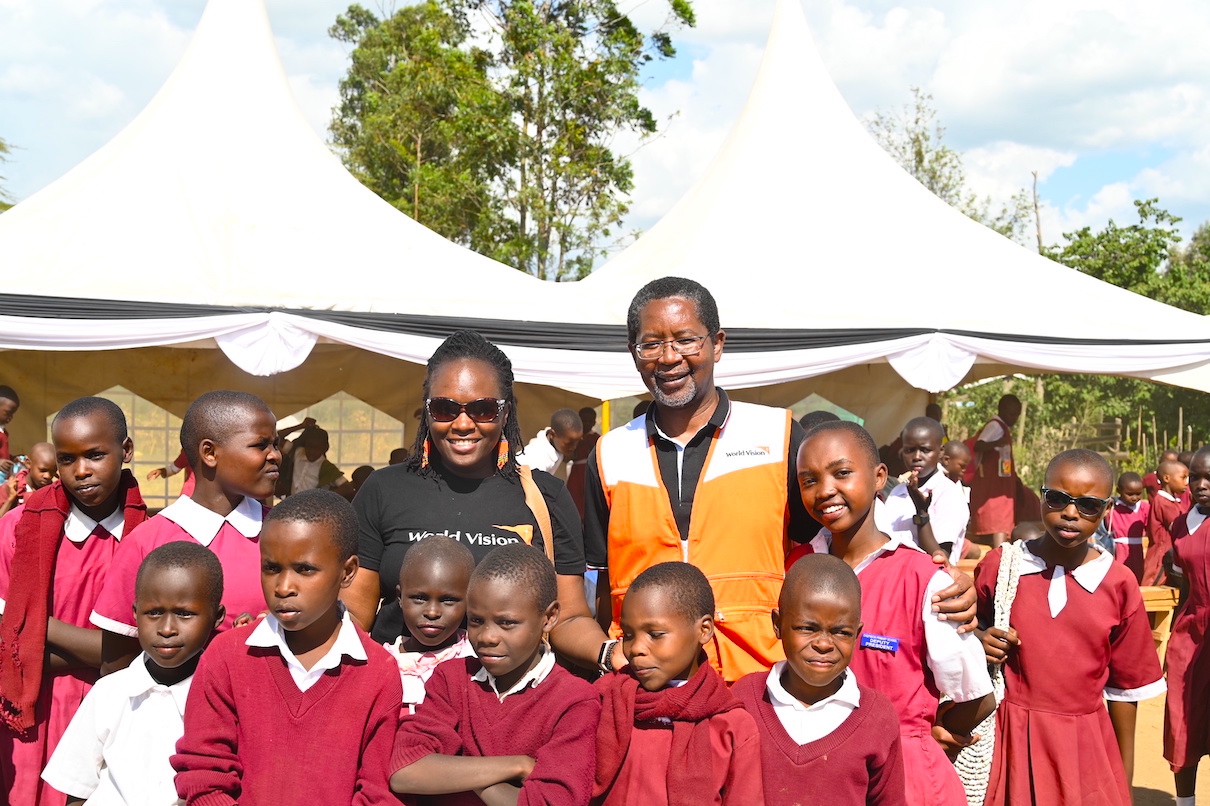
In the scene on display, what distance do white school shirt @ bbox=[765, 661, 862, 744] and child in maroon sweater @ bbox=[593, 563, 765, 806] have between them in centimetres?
10

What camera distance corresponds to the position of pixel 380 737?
7.04 feet

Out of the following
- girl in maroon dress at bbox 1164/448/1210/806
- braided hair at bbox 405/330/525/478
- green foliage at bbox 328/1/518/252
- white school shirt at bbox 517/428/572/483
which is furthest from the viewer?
green foliage at bbox 328/1/518/252

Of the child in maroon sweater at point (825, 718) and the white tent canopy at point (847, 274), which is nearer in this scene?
the child in maroon sweater at point (825, 718)

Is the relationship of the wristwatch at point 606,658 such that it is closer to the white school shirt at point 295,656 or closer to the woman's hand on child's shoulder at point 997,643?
the white school shirt at point 295,656

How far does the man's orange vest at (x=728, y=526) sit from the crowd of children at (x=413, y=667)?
0.08 m

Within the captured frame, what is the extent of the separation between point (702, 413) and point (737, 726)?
0.76 meters

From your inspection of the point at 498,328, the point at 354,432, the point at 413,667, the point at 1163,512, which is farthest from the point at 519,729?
the point at 354,432

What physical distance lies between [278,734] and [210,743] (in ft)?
0.44

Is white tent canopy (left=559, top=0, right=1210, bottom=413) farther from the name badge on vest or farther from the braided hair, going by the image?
the name badge on vest

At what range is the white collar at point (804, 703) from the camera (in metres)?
2.16

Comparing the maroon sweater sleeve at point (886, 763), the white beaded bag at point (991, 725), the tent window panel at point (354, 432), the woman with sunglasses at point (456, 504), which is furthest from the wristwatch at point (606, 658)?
the tent window panel at point (354, 432)

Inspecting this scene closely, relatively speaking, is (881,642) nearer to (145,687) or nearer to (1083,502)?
(1083,502)

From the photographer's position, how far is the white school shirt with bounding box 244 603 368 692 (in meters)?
2.16

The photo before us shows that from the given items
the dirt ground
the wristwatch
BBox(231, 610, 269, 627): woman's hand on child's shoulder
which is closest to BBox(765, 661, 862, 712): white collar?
the wristwatch
